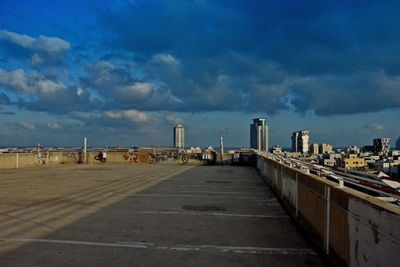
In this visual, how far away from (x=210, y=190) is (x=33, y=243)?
8.91m

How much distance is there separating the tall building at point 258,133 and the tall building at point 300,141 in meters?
8.02

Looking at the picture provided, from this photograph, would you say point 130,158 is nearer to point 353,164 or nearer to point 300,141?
→ point 353,164

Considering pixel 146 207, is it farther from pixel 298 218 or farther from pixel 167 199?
pixel 298 218

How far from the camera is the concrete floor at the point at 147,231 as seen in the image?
19.4ft

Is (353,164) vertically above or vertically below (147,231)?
above

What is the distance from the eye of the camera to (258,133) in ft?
299

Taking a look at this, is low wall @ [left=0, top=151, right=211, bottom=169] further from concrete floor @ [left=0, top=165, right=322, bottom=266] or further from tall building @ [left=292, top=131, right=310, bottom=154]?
tall building @ [left=292, top=131, right=310, bottom=154]

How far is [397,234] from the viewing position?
3373 millimetres

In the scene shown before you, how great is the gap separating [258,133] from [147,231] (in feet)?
278

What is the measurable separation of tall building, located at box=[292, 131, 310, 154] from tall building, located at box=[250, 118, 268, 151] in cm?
802

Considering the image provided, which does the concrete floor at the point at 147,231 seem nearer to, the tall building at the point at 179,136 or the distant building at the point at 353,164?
the distant building at the point at 353,164

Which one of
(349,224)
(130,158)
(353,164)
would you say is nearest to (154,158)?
(130,158)

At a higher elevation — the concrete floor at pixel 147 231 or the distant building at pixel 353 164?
the distant building at pixel 353 164

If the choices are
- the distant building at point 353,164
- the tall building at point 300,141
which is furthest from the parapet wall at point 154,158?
the tall building at point 300,141
